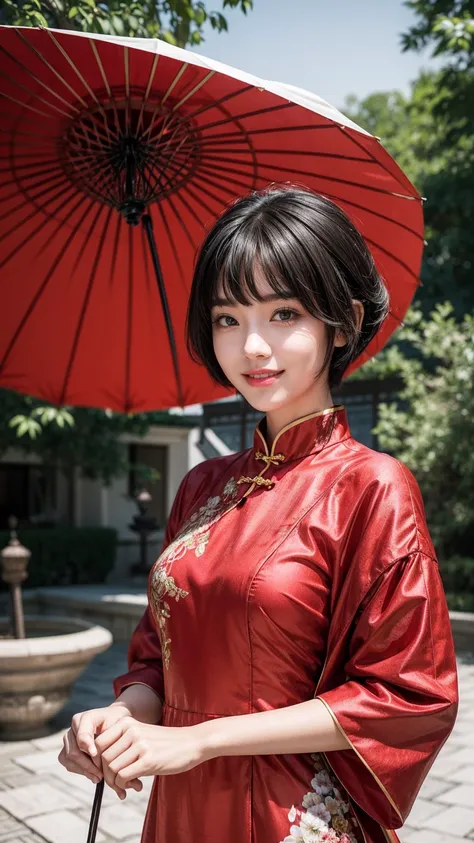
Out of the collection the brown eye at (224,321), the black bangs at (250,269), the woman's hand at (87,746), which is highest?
the black bangs at (250,269)

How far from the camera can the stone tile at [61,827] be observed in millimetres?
3299

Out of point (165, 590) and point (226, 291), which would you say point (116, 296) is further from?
point (165, 590)

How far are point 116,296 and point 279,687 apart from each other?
1360 mm

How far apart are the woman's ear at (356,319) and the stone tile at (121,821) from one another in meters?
2.78

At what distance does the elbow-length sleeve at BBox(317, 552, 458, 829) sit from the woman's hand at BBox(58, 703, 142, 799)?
1.04 ft

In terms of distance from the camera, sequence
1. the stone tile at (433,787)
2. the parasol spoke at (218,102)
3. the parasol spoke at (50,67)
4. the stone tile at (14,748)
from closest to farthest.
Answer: the parasol spoke at (50,67), the parasol spoke at (218,102), the stone tile at (433,787), the stone tile at (14,748)

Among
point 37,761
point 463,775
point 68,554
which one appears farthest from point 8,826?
point 68,554

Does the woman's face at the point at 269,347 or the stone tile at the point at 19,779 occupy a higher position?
the woman's face at the point at 269,347

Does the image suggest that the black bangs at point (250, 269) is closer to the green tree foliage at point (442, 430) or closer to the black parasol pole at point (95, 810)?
the black parasol pole at point (95, 810)

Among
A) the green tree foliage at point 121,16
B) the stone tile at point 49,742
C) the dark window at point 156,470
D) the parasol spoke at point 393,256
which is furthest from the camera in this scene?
the dark window at point 156,470

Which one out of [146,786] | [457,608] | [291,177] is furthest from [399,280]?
[457,608]

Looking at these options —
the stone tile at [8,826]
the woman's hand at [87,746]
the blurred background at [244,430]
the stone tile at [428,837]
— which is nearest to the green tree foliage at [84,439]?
the blurred background at [244,430]

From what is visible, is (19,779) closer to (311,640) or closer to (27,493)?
(311,640)

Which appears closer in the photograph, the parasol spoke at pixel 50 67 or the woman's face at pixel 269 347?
the woman's face at pixel 269 347
